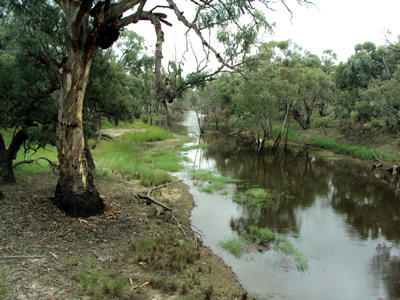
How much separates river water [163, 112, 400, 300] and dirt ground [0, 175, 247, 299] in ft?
3.54

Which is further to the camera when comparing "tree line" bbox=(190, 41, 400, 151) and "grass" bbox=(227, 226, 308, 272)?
"tree line" bbox=(190, 41, 400, 151)

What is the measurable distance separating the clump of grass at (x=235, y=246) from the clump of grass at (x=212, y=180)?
515 centimetres

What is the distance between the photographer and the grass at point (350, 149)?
20820mm

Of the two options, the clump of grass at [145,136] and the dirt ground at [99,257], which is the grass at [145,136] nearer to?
the clump of grass at [145,136]

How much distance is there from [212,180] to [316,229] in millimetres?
6467

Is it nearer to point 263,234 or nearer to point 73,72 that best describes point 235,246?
point 263,234

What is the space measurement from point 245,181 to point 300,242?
704cm

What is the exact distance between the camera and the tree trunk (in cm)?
633

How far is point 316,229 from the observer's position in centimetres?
1013

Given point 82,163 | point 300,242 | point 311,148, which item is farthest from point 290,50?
point 82,163

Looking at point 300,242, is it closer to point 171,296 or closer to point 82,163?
point 171,296

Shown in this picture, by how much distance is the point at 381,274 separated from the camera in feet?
24.5

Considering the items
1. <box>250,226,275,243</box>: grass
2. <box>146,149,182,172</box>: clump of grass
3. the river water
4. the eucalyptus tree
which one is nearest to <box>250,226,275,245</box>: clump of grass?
<box>250,226,275,243</box>: grass

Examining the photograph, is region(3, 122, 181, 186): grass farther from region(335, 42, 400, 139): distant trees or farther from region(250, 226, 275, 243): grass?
region(335, 42, 400, 139): distant trees
